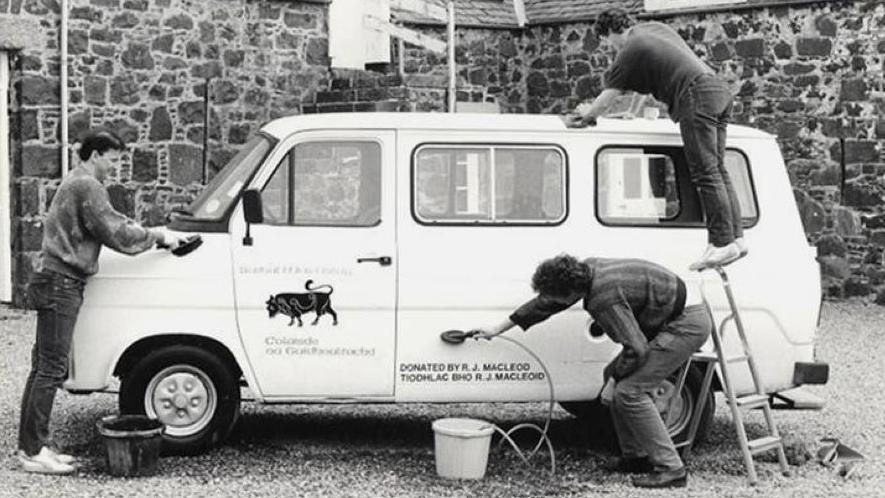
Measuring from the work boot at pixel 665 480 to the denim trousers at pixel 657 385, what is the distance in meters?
0.03

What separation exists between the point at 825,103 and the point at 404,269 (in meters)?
11.1

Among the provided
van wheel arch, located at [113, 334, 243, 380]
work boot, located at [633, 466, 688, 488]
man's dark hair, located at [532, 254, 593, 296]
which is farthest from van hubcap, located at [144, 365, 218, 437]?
work boot, located at [633, 466, 688, 488]

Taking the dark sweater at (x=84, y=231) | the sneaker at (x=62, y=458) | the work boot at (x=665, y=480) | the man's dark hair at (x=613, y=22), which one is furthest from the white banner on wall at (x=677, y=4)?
the sneaker at (x=62, y=458)

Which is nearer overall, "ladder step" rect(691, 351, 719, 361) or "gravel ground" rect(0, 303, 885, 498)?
"gravel ground" rect(0, 303, 885, 498)

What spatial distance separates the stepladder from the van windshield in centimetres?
270

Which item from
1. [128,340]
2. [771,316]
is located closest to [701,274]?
[771,316]

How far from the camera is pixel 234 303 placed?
7.82 metres

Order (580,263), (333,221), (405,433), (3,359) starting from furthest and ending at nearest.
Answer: (3,359)
(405,433)
(333,221)
(580,263)

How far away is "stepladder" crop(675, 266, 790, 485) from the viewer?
7.61 meters

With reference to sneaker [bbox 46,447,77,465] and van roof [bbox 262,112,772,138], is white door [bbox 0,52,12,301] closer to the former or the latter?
van roof [bbox 262,112,772,138]

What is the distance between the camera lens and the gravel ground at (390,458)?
24.1 feet

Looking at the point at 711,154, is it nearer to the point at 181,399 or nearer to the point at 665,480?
the point at 665,480

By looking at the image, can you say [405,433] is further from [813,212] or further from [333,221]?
[813,212]

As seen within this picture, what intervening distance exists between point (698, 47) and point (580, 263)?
11795mm
